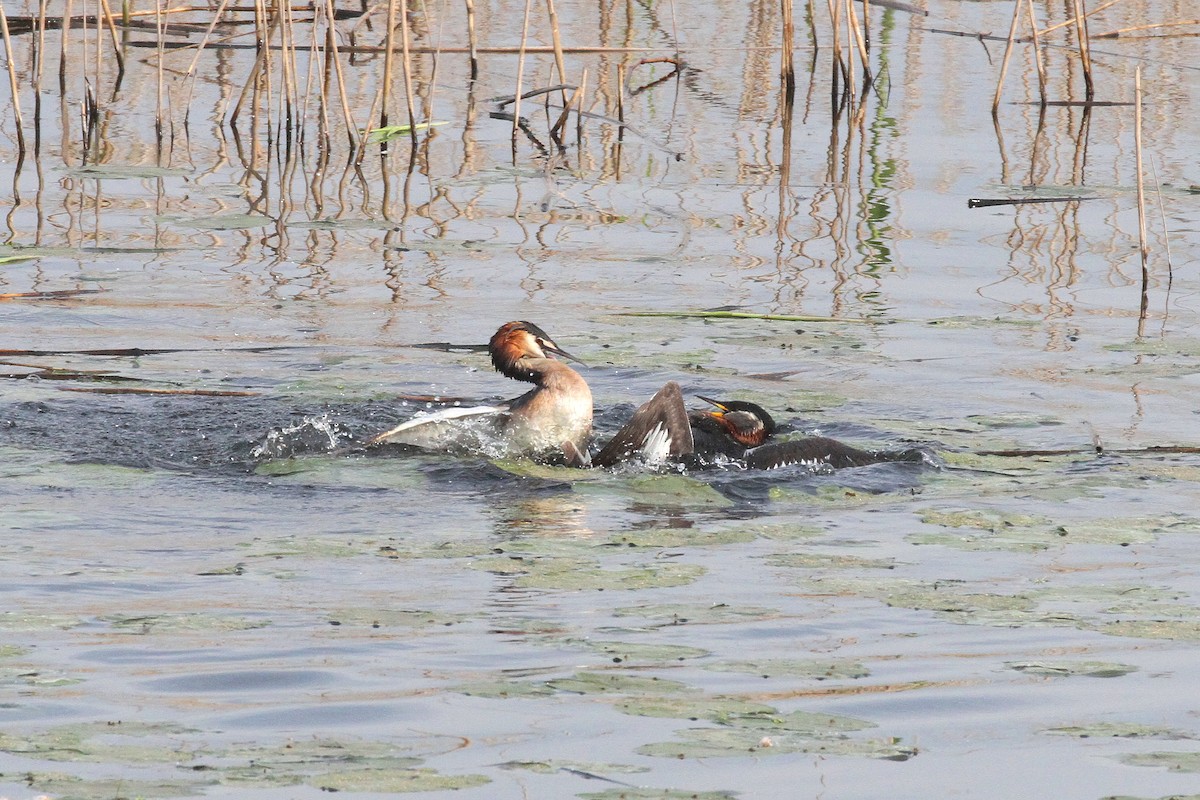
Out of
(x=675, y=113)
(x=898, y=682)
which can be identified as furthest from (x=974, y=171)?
(x=898, y=682)

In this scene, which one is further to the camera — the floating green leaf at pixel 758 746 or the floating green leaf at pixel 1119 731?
the floating green leaf at pixel 1119 731

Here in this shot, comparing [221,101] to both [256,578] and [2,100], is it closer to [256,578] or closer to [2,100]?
[2,100]

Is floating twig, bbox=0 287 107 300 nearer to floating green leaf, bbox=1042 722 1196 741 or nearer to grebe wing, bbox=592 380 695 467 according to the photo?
grebe wing, bbox=592 380 695 467

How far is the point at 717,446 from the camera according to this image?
7246mm

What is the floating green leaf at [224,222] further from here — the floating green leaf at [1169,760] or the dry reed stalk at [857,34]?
the floating green leaf at [1169,760]

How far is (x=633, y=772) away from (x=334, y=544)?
210 cm

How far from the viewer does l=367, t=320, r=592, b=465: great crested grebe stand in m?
6.96

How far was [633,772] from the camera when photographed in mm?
3607

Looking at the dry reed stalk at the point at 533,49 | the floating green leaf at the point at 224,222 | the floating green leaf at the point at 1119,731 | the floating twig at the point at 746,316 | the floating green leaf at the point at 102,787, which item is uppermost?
the dry reed stalk at the point at 533,49

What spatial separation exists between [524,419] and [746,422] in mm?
971

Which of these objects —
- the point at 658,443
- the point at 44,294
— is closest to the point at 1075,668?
the point at 658,443

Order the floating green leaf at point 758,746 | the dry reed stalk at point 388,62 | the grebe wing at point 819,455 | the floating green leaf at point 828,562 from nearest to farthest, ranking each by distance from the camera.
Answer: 1. the floating green leaf at point 758,746
2. the floating green leaf at point 828,562
3. the grebe wing at point 819,455
4. the dry reed stalk at point 388,62

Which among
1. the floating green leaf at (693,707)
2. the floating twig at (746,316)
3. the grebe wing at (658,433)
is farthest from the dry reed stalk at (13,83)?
the floating green leaf at (693,707)

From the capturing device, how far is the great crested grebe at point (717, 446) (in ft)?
22.0
